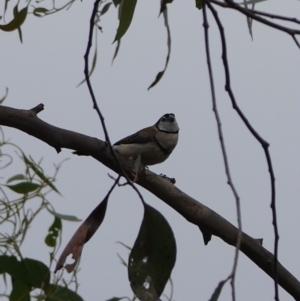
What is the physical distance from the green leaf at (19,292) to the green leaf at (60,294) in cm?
4

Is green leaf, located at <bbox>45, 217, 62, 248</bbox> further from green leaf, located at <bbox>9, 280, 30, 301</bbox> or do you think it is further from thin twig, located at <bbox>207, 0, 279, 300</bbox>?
thin twig, located at <bbox>207, 0, 279, 300</bbox>

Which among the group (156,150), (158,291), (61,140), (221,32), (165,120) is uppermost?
(165,120)

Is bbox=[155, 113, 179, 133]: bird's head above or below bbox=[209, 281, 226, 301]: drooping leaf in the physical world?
above

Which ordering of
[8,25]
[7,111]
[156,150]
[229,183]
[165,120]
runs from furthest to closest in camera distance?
[165,120], [156,150], [7,111], [8,25], [229,183]

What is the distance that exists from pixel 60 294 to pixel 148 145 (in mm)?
1661

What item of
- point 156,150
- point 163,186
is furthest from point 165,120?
point 163,186

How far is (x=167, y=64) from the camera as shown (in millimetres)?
1070

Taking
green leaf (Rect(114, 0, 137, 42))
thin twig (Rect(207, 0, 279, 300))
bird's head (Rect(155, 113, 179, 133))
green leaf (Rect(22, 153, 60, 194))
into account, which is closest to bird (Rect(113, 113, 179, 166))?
bird's head (Rect(155, 113, 179, 133))

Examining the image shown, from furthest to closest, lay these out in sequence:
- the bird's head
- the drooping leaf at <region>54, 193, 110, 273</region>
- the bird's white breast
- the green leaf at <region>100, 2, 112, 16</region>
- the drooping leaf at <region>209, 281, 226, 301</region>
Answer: the bird's head < the bird's white breast < the green leaf at <region>100, 2, 112, 16</region> < the drooping leaf at <region>54, 193, 110, 273</region> < the drooping leaf at <region>209, 281, 226, 301</region>

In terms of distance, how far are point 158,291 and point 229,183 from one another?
348mm

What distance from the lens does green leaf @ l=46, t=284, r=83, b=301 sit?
1.38 metres

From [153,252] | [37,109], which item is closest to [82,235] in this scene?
[153,252]

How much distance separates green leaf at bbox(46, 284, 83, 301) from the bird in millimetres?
1511

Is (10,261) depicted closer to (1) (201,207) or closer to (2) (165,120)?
(1) (201,207)
